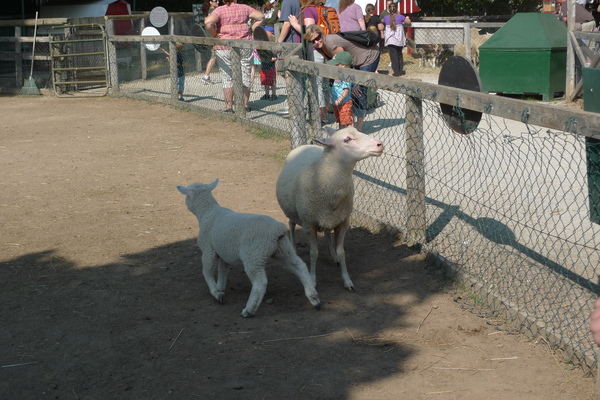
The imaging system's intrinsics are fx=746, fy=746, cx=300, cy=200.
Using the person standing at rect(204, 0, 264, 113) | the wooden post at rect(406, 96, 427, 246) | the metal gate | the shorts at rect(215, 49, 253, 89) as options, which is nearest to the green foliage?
the metal gate

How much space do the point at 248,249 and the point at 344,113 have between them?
12.3 feet

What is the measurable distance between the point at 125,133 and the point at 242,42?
214cm

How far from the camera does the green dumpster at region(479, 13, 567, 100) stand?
39.5 ft

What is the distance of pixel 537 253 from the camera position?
4887mm

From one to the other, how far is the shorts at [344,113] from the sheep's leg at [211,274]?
342 centimetres

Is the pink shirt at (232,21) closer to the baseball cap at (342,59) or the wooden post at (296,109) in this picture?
the baseball cap at (342,59)

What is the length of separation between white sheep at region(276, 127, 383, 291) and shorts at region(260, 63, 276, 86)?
5.90 m

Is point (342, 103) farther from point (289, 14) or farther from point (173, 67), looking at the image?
point (173, 67)

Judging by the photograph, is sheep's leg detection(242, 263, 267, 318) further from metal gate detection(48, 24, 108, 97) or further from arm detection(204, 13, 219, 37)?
metal gate detection(48, 24, 108, 97)

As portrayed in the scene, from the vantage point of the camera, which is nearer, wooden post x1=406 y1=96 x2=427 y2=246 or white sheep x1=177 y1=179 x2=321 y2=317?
white sheep x1=177 y1=179 x2=321 y2=317

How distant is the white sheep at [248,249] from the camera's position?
425 cm

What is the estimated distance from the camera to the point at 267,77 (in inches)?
421

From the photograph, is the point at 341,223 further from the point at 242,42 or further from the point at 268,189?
the point at 242,42

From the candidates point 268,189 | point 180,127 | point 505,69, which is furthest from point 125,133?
point 505,69
